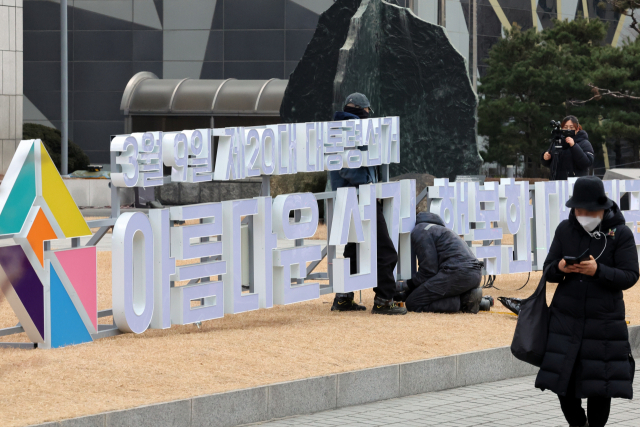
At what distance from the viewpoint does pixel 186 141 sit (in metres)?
8.67

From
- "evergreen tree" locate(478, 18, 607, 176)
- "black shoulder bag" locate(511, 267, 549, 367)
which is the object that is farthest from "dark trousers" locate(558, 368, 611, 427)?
"evergreen tree" locate(478, 18, 607, 176)

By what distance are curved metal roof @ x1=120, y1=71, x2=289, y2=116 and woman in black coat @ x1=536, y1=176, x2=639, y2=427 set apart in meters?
24.8

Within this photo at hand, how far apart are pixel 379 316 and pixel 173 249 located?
7.72 ft

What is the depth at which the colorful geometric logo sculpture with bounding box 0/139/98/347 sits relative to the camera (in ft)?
24.6

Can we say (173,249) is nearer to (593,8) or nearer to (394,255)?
(394,255)

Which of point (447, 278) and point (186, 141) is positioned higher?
point (186, 141)

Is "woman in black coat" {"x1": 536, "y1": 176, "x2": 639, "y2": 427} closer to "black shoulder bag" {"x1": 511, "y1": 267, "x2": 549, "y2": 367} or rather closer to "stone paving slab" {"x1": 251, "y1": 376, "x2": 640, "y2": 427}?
"black shoulder bag" {"x1": 511, "y1": 267, "x2": 549, "y2": 367}

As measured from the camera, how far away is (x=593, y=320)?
5.55 meters

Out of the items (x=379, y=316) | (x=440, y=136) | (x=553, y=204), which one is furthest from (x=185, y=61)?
(x=379, y=316)

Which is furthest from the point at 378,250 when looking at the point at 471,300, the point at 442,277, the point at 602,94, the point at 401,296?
the point at 602,94

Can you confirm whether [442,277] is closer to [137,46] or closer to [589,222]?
[589,222]

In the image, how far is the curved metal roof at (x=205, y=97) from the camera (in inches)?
1209

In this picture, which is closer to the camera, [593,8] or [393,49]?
[393,49]

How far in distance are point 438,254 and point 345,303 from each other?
1.06 meters
